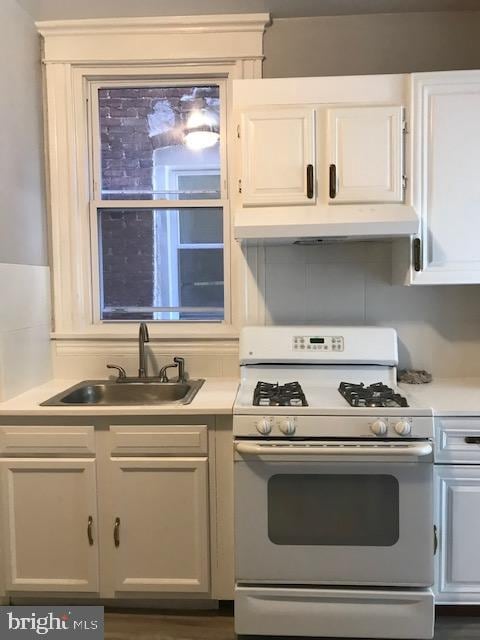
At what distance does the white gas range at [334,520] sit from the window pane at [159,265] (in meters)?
0.90

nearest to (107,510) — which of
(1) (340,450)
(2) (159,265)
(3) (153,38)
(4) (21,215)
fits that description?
(1) (340,450)

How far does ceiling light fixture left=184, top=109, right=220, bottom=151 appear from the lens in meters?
2.60

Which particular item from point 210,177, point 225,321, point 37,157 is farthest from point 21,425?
point 210,177

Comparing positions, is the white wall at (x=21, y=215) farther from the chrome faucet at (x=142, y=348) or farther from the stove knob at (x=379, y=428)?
the stove knob at (x=379, y=428)

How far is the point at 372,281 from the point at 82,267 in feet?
4.64

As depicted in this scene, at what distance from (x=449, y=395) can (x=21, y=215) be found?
6.50ft

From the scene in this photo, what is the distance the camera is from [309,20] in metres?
2.45

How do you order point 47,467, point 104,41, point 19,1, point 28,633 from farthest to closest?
point 104,41, point 19,1, point 47,467, point 28,633

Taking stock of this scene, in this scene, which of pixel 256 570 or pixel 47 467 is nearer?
pixel 256 570

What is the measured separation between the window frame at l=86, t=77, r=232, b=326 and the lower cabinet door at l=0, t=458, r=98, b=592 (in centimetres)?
85

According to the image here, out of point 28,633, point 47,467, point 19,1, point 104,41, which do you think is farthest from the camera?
point 104,41

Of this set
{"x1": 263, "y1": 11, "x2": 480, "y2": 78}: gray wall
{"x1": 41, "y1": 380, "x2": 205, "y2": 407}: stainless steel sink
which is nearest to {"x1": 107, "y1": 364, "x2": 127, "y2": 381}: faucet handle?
{"x1": 41, "y1": 380, "x2": 205, "y2": 407}: stainless steel sink

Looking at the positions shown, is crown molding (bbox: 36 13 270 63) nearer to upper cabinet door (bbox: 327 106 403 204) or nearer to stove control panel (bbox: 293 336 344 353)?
upper cabinet door (bbox: 327 106 403 204)

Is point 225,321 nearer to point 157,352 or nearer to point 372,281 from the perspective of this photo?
point 157,352
